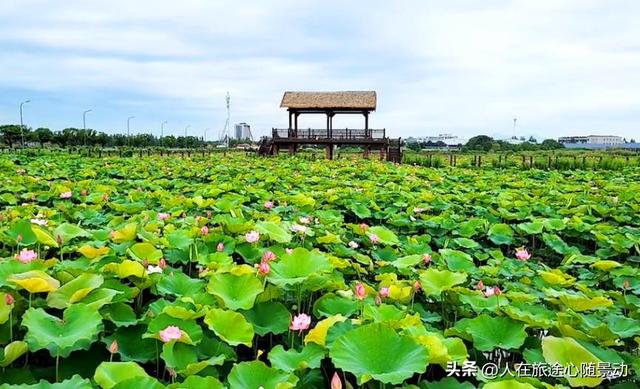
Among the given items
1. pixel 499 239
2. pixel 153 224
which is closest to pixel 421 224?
pixel 499 239

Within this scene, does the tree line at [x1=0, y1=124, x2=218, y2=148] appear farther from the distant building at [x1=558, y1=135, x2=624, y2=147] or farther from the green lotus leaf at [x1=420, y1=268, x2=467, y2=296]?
the distant building at [x1=558, y1=135, x2=624, y2=147]

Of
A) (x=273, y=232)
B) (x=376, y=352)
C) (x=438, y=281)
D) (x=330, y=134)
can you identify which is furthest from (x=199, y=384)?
(x=330, y=134)

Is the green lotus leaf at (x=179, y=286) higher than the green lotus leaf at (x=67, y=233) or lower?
lower

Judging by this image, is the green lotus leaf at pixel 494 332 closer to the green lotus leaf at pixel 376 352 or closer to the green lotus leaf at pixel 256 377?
the green lotus leaf at pixel 376 352

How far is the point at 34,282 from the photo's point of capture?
129 cm

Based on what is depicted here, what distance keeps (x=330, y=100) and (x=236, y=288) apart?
72.4ft

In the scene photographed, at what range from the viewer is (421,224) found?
349cm

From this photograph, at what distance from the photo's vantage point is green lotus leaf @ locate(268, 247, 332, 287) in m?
1.57

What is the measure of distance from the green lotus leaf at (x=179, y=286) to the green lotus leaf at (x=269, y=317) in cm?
21

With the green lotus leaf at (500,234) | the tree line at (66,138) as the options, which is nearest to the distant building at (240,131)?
the tree line at (66,138)

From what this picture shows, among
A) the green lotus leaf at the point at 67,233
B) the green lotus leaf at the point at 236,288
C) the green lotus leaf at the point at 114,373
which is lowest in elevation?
the green lotus leaf at the point at 114,373

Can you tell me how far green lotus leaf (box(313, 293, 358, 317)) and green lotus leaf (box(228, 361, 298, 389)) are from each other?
0.40m

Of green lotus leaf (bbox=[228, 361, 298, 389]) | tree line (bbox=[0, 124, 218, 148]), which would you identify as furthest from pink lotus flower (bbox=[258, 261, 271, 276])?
tree line (bbox=[0, 124, 218, 148])

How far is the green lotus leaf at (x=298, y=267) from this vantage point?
1565 mm
